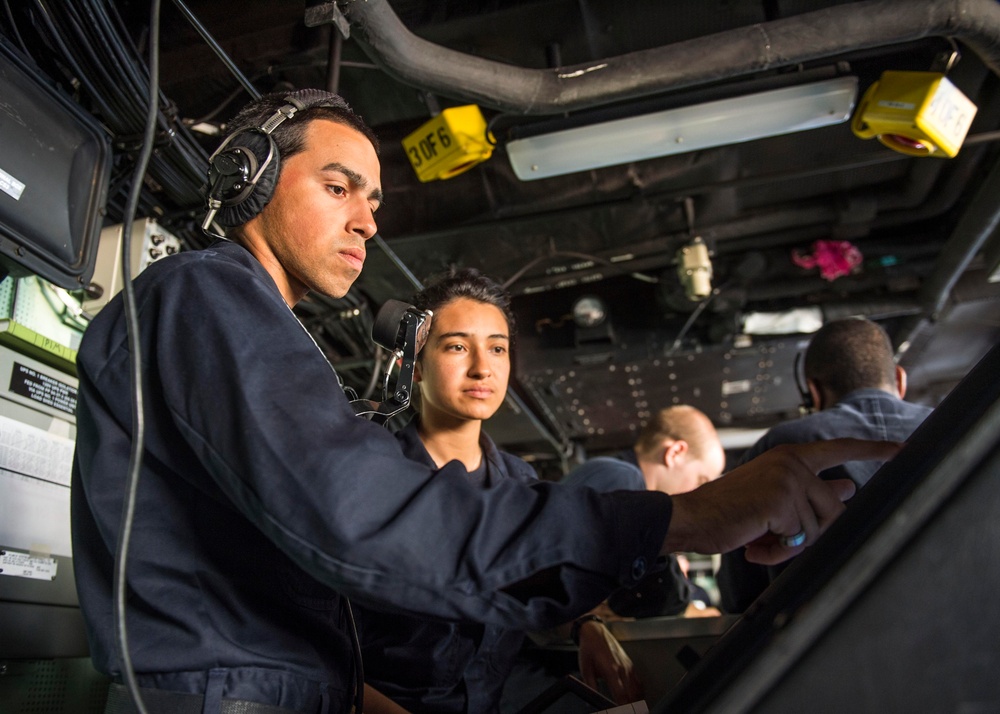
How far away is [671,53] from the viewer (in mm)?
1980

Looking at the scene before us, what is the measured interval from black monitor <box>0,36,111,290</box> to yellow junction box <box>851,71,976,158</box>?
2179 millimetres

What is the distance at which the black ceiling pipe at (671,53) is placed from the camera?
183 centimetres

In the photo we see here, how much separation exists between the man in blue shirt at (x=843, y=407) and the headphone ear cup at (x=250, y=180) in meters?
1.39

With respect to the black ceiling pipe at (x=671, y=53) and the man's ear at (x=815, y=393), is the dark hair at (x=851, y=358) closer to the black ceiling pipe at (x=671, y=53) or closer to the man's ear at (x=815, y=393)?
the man's ear at (x=815, y=393)

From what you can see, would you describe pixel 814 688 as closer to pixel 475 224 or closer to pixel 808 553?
pixel 808 553

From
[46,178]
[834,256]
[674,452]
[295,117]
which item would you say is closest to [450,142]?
[295,117]

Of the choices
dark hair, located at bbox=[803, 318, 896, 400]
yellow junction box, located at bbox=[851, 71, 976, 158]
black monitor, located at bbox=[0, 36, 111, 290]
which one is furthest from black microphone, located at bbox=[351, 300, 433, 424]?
yellow junction box, located at bbox=[851, 71, 976, 158]

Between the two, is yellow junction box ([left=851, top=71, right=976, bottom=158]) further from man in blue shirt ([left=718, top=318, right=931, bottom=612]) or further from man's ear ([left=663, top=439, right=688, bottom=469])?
man's ear ([left=663, top=439, right=688, bottom=469])

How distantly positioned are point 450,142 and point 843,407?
1.39m

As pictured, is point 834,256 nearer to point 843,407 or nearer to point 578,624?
point 843,407

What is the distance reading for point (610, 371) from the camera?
381 cm

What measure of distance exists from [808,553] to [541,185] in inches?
94.4

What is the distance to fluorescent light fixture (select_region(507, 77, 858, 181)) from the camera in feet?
7.36

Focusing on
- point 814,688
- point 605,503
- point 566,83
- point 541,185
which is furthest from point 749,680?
point 541,185
